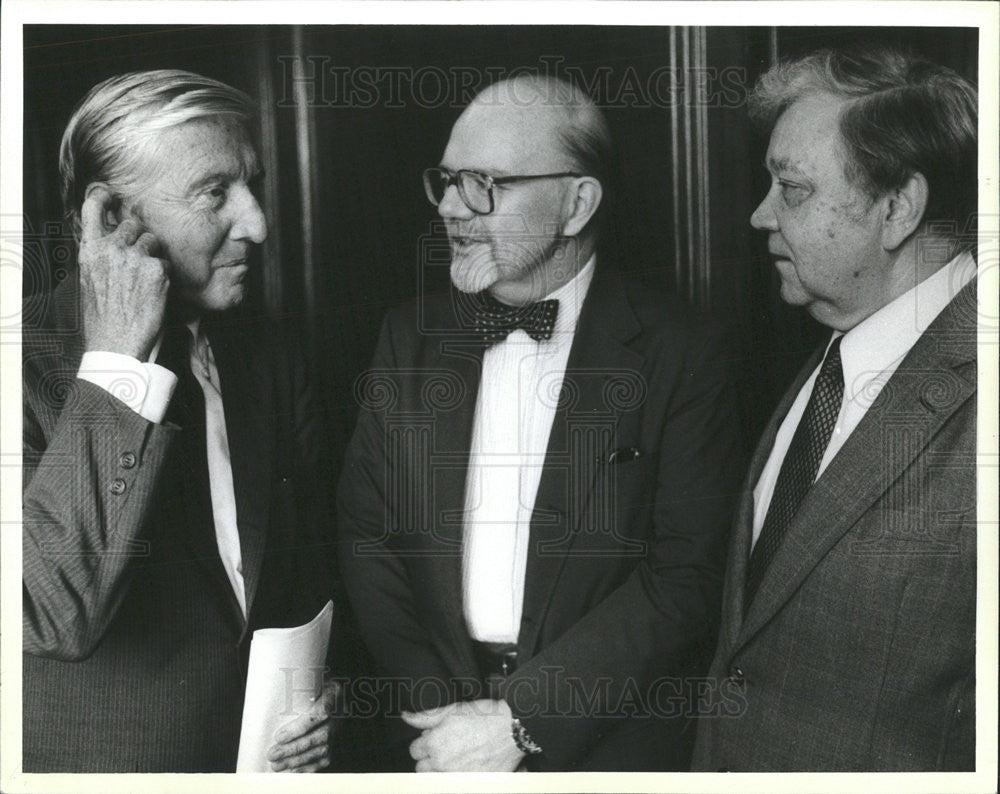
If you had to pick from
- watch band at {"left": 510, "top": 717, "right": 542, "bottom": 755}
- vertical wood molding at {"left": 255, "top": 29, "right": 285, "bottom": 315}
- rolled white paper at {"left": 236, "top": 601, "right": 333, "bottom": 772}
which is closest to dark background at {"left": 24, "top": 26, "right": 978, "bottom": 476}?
vertical wood molding at {"left": 255, "top": 29, "right": 285, "bottom": 315}

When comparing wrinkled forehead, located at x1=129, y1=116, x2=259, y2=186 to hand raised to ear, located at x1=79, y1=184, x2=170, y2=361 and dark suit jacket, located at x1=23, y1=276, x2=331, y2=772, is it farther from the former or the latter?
dark suit jacket, located at x1=23, y1=276, x2=331, y2=772

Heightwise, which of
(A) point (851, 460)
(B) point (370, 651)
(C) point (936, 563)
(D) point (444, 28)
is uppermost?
(D) point (444, 28)

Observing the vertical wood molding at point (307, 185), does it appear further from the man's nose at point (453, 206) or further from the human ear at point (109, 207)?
the human ear at point (109, 207)

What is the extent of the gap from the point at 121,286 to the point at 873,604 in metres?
2.31

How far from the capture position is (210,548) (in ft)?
10.8

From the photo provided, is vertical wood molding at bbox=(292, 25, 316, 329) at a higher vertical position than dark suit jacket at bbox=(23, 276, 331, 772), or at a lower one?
higher

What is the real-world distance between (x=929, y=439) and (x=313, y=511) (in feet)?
5.91

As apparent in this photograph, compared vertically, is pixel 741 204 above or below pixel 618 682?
above

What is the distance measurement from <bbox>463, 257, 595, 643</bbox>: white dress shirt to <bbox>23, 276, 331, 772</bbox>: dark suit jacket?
1.49 ft

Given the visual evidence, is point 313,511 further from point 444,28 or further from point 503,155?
point 444,28

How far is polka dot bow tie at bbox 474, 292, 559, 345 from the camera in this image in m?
3.32

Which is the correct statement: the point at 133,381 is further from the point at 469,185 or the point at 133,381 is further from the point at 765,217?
the point at 765,217

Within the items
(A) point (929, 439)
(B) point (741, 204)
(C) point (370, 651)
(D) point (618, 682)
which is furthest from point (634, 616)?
(B) point (741, 204)

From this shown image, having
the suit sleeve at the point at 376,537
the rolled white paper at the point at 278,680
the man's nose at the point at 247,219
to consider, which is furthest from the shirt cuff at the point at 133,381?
the rolled white paper at the point at 278,680
